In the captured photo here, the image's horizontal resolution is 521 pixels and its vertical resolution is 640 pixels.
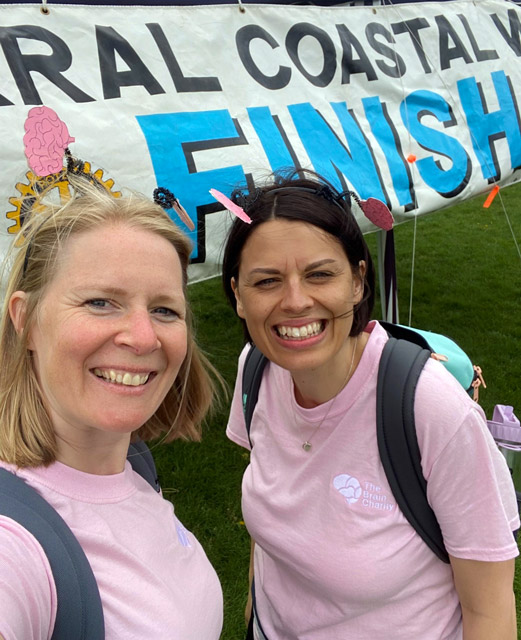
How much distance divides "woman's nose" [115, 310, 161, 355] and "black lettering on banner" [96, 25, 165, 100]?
1.74 metres

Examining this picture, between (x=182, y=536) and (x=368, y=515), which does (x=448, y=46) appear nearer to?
(x=368, y=515)

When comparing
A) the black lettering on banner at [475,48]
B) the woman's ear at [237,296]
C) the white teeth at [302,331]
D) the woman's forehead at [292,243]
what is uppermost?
the black lettering on banner at [475,48]

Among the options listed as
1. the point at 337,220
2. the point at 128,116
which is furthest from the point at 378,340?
the point at 128,116

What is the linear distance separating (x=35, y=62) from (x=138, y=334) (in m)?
1.79

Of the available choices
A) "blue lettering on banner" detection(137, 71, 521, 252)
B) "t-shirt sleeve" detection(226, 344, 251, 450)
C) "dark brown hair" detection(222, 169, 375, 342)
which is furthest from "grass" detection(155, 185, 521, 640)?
"dark brown hair" detection(222, 169, 375, 342)

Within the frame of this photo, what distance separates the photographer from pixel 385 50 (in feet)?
10.9

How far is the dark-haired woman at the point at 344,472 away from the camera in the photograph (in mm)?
1133

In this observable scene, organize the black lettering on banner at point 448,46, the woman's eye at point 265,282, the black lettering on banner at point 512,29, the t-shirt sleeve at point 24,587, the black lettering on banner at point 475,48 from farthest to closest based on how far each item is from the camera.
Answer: the black lettering on banner at point 512,29 → the black lettering on banner at point 475,48 → the black lettering on banner at point 448,46 → the woman's eye at point 265,282 → the t-shirt sleeve at point 24,587

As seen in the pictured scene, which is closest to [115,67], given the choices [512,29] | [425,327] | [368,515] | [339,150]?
[339,150]

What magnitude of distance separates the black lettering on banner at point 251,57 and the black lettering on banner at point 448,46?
1284mm

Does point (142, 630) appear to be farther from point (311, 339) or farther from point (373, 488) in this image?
point (311, 339)

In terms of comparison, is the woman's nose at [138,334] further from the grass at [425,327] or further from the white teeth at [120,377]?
the grass at [425,327]

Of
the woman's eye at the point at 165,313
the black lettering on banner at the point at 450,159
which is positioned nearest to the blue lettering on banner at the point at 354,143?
the black lettering on banner at the point at 450,159

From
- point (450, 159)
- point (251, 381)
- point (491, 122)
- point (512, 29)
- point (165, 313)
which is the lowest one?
point (251, 381)
